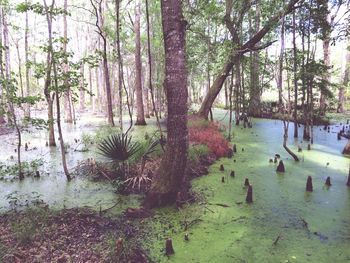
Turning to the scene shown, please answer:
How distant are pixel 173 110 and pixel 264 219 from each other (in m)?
2.14

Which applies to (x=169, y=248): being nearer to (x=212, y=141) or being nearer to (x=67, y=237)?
(x=67, y=237)

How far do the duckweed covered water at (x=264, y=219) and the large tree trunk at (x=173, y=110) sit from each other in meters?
0.33

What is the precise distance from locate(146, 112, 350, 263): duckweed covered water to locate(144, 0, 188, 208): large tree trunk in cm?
33

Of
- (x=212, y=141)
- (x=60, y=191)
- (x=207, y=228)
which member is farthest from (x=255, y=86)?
(x=207, y=228)

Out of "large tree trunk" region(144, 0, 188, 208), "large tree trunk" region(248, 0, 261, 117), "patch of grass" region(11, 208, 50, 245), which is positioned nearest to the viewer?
"patch of grass" region(11, 208, 50, 245)

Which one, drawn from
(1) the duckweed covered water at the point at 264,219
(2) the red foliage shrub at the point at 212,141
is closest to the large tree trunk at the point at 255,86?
(2) the red foliage shrub at the point at 212,141

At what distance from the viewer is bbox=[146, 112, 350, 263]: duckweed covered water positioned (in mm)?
3525

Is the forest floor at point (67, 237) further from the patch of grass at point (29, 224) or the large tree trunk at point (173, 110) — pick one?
the large tree trunk at point (173, 110)

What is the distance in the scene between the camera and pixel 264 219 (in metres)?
4.40

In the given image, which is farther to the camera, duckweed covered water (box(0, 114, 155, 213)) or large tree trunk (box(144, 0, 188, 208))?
duckweed covered water (box(0, 114, 155, 213))

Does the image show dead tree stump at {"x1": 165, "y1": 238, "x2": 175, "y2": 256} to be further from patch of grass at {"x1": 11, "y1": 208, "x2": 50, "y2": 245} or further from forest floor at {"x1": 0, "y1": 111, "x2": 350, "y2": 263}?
patch of grass at {"x1": 11, "y1": 208, "x2": 50, "y2": 245}

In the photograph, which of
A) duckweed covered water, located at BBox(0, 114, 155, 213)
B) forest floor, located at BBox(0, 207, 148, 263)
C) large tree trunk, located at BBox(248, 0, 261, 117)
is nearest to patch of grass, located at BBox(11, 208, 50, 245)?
forest floor, located at BBox(0, 207, 148, 263)

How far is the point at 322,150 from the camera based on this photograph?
28.8ft

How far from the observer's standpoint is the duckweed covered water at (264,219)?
11.6 ft
